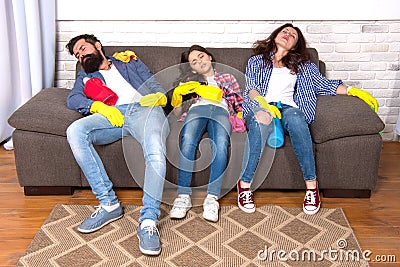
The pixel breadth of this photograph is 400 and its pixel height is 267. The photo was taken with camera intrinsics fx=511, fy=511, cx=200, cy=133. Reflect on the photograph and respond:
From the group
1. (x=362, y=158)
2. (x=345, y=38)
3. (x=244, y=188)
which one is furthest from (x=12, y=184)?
(x=345, y=38)

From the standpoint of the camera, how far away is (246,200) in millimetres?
2514

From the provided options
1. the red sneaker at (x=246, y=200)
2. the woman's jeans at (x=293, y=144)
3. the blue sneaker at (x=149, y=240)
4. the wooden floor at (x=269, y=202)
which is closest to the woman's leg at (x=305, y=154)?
the woman's jeans at (x=293, y=144)

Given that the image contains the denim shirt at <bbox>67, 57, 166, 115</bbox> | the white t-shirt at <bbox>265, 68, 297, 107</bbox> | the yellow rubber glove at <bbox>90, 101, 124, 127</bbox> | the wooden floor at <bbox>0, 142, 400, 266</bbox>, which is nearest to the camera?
the wooden floor at <bbox>0, 142, 400, 266</bbox>

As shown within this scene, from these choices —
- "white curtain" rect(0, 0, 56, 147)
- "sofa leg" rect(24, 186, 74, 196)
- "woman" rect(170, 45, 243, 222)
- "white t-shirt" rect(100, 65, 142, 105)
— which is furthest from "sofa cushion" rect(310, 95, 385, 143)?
"white curtain" rect(0, 0, 56, 147)

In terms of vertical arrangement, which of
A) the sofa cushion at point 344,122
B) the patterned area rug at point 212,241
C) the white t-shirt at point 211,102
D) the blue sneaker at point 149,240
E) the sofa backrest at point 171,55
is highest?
the sofa backrest at point 171,55

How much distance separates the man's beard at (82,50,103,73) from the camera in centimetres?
267

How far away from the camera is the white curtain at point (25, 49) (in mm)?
3098

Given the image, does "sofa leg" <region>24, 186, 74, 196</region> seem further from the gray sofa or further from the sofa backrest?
the sofa backrest

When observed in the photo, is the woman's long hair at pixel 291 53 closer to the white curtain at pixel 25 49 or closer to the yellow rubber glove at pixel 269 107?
the yellow rubber glove at pixel 269 107

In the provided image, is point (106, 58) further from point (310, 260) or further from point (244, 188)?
point (310, 260)

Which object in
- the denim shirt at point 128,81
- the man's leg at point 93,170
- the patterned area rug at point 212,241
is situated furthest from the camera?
the denim shirt at point 128,81

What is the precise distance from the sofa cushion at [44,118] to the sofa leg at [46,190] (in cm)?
31

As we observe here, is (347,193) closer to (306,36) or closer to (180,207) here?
(180,207)

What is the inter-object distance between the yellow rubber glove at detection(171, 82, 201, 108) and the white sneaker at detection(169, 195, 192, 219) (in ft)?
1.66
